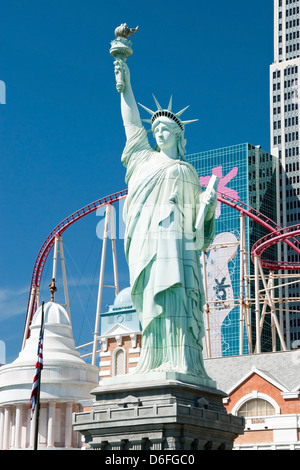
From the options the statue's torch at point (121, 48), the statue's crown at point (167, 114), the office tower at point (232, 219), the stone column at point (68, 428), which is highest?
the office tower at point (232, 219)

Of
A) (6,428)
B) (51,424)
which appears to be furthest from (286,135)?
(51,424)

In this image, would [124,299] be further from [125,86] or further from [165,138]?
[125,86]

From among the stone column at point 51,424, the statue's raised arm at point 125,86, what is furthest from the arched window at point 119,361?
the statue's raised arm at point 125,86

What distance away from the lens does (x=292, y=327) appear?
8625 cm

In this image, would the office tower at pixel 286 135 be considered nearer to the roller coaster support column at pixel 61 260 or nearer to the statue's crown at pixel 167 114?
the roller coaster support column at pixel 61 260

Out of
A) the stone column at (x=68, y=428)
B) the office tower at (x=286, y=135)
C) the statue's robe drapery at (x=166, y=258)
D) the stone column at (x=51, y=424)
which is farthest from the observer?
the office tower at (x=286, y=135)

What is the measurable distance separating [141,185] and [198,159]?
62.0 m

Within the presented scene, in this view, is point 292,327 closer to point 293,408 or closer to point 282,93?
point 282,93

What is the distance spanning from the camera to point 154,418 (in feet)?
79.9

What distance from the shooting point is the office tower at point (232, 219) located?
83.3 metres

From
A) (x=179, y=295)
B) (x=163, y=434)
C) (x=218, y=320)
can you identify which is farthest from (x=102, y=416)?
(x=218, y=320)

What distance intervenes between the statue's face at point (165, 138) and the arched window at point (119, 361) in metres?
12.6

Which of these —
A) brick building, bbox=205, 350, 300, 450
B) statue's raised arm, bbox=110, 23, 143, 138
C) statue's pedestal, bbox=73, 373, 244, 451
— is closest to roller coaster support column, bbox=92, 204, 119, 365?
brick building, bbox=205, 350, 300, 450
